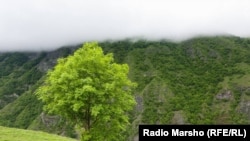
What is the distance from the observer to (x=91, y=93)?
44156mm

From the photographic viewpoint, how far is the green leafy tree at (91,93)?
44375 mm

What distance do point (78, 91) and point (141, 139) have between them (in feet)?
79.3

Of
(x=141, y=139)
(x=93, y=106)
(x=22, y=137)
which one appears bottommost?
(x=22, y=137)

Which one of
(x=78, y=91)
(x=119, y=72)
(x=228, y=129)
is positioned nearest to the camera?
(x=228, y=129)

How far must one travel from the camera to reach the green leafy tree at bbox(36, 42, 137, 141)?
44.4 metres

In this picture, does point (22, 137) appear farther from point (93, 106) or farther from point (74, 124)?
point (93, 106)

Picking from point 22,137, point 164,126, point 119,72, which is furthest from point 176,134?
point 22,137

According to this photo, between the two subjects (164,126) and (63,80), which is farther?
(63,80)

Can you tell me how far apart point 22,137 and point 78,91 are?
10.8m

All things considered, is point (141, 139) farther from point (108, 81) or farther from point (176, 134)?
point (108, 81)

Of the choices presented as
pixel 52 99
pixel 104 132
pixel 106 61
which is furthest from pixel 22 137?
pixel 106 61

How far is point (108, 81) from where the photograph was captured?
46375mm

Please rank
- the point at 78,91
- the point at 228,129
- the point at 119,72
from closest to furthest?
the point at 228,129 → the point at 78,91 → the point at 119,72

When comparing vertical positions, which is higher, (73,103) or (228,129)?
(228,129)
